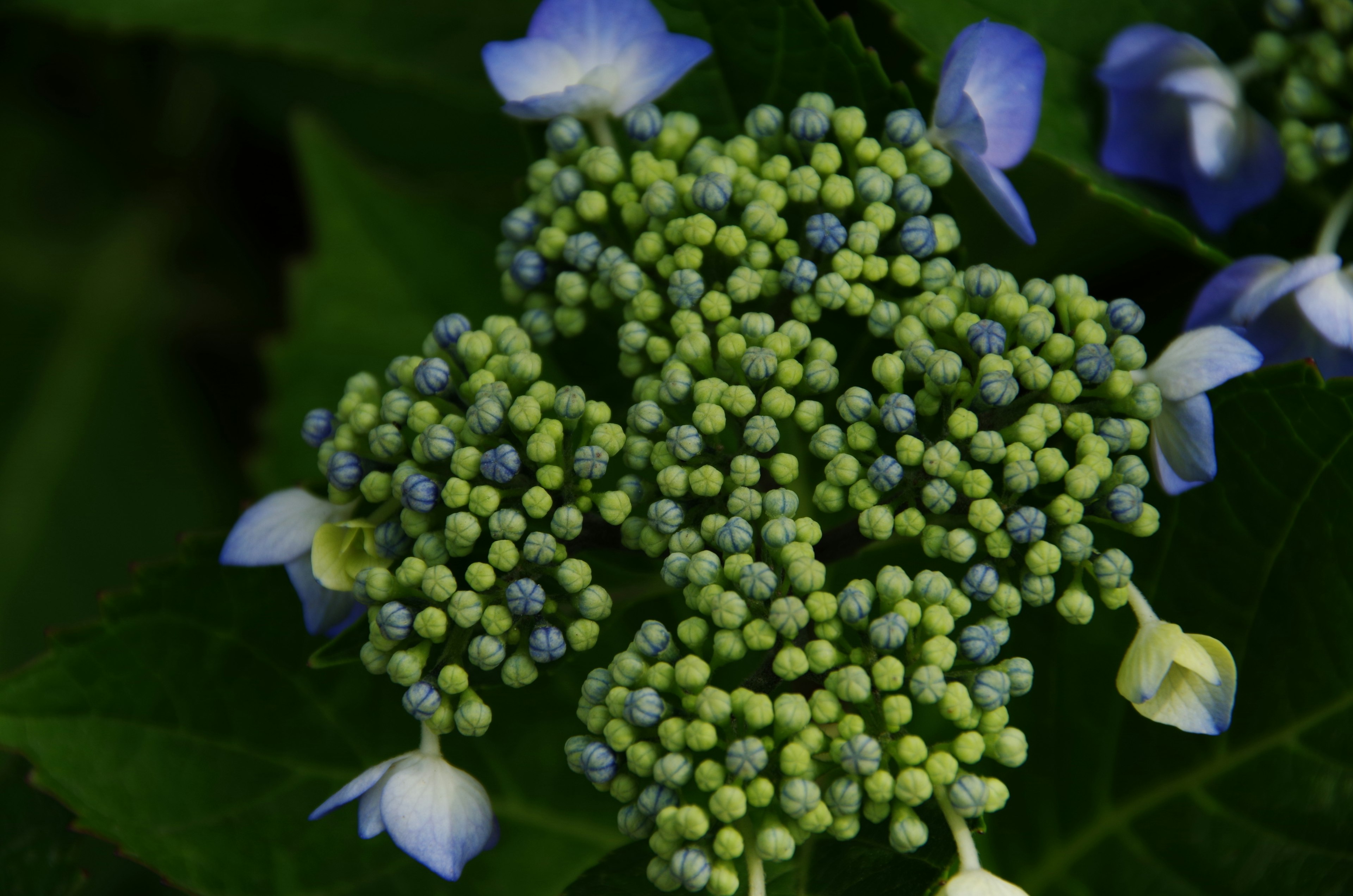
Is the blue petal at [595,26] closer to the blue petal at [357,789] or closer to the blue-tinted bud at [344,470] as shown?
the blue-tinted bud at [344,470]

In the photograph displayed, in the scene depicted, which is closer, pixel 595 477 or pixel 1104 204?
pixel 595 477

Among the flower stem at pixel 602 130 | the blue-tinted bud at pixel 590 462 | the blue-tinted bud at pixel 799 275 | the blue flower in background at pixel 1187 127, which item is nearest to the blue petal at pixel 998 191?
the blue-tinted bud at pixel 799 275

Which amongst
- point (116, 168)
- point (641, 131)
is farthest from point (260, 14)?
point (641, 131)

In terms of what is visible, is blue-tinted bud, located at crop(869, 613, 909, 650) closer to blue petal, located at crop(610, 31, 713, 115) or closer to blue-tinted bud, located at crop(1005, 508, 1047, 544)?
blue-tinted bud, located at crop(1005, 508, 1047, 544)

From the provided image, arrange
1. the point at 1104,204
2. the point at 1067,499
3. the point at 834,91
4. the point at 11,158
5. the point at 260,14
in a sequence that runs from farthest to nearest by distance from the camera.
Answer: the point at 11,158, the point at 260,14, the point at 1104,204, the point at 834,91, the point at 1067,499

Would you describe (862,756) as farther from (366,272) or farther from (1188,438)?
(366,272)

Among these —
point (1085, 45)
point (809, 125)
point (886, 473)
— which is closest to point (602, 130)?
point (809, 125)

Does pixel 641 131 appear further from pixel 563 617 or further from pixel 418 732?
pixel 418 732

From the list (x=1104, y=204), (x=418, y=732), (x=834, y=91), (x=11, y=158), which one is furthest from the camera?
(x=11, y=158)
